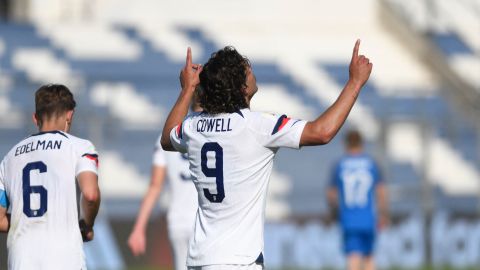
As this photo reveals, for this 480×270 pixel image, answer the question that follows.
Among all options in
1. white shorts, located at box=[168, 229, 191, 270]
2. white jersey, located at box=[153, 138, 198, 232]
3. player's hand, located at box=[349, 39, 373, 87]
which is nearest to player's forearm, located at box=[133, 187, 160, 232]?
white jersey, located at box=[153, 138, 198, 232]

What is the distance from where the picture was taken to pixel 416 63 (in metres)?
22.7

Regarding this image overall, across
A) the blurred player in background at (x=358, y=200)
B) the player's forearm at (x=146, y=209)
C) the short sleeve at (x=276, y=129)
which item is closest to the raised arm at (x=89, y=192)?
the short sleeve at (x=276, y=129)

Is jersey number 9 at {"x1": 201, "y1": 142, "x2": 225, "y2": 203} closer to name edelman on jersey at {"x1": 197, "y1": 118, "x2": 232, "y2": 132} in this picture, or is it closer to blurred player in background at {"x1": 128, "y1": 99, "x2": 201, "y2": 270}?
name edelman on jersey at {"x1": 197, "y1": 118, "x2": 232, "y2": 132}

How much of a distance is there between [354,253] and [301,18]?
1017 centimetres

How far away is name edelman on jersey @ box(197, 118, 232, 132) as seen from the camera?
242 inches

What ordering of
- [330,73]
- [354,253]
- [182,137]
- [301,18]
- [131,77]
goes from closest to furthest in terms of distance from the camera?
[182,137] → [354,253] → [131,77] → [330,73] → [301,18]

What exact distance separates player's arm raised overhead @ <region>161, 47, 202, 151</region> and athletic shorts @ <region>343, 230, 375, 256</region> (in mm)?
7754

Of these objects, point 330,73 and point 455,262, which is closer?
point 455,262

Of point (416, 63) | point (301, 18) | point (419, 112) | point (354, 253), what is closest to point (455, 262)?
point (419, 112)

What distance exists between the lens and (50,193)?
6.53m

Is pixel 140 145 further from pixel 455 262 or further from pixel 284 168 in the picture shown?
pixel 455 262

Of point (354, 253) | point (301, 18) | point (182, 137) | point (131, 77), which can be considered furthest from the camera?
point (301, 18)

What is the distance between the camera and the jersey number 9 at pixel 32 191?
257 inches

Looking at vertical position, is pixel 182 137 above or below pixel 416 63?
below
